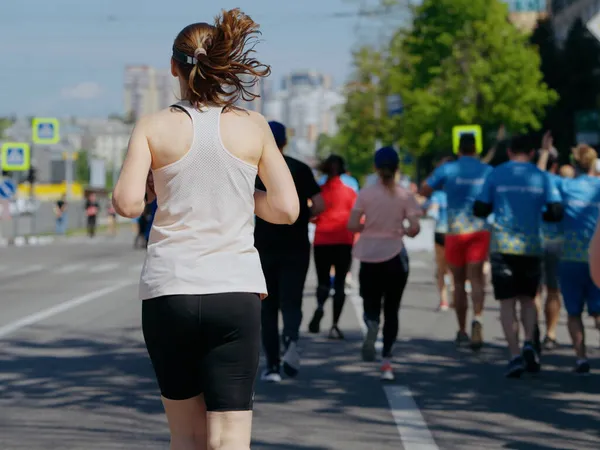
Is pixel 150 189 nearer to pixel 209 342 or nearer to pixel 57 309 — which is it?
pixel 209 342

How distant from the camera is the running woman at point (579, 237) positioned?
1066cm

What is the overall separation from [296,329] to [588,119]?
451 inches

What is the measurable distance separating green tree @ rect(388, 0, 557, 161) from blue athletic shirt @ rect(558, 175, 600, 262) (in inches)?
1752

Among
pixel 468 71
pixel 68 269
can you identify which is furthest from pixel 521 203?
pixel 468 71

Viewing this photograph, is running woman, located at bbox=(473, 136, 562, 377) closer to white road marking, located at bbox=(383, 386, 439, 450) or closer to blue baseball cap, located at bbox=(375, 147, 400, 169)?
blue baseball cap, located at bbox=(375, 147, 400, 169)

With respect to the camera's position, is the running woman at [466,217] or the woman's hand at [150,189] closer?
the woman's hand at [150,189]

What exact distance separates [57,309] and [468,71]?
40535mm

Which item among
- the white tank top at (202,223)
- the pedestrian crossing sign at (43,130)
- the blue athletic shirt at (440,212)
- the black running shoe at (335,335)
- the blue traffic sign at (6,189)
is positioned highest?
the pedestrian crossing sign at (43,130)

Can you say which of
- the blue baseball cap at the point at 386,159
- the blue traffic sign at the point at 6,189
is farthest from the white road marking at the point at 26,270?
the blue baseball cap at the point at 386,159

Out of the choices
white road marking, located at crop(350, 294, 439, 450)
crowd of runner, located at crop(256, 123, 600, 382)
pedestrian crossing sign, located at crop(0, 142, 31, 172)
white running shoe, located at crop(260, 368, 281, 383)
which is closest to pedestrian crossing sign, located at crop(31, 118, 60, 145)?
pedestrian crossing sign, located at crop(0, 142, 31, 172)

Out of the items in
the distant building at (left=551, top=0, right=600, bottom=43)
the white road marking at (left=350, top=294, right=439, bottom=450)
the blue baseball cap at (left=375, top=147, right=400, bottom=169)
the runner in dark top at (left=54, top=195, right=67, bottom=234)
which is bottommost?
the runner in dark top at (left=54, top=195, right=67, bottom=234)

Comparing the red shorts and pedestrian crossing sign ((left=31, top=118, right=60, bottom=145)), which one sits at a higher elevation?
pedestrian crossing sign ((left=31, top=118, right=60, bottom=145))

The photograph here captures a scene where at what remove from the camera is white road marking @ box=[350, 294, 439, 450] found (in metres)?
7.43

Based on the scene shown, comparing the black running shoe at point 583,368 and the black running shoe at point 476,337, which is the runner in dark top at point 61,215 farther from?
the black running shoe at point 583,368
